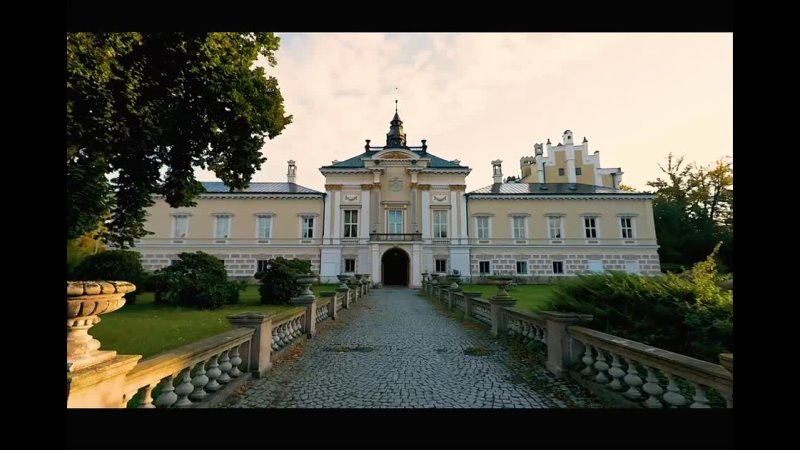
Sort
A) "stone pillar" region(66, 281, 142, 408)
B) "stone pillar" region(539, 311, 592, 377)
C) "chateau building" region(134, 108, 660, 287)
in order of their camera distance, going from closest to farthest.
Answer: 1. "stone pillar" region(66, 281, 142, 408)
2. "stone pillar" region(539, 311, 592, 377)
3. "chateau building" region(134, 108, 660, 287)

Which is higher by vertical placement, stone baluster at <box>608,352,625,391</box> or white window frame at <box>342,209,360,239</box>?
white window frame at <box>342,209,360,239</box>

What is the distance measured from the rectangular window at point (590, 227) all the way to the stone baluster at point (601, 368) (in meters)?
29.5

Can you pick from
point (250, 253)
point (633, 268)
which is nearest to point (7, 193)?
point (250, 253)

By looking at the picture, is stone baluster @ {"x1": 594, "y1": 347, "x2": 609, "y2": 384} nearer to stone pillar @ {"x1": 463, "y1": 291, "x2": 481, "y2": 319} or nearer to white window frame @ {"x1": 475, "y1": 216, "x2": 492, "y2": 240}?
stone pillar @ {"x1": 463, "y1": 291, "x2": 481, "y2": 319}

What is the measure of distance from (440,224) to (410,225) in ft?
8.21

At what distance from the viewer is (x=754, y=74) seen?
2.69 m

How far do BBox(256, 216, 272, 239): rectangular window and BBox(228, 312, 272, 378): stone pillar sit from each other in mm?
26010

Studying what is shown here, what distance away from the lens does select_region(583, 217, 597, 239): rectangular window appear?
3067 centimetres

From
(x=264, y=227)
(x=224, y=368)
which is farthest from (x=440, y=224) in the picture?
(x=224, y=368)

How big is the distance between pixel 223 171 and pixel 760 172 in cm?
1151

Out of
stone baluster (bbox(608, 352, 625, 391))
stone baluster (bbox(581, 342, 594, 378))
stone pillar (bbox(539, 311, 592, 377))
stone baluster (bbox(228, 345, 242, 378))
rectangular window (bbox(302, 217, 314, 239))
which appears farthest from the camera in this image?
rectangular window (bbox(302, 217, 314, 239))

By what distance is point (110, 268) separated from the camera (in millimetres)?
13289

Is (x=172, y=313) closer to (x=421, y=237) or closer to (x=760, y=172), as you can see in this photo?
(x=760, y=172)

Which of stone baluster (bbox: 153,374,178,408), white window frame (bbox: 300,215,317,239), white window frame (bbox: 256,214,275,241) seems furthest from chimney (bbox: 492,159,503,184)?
stone baluster (bbox: 153,374,178,408)
